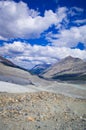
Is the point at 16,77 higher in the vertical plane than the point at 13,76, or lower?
lower

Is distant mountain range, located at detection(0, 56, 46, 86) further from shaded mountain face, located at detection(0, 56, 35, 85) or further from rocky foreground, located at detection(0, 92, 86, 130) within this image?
rocky foreground, located at detection(0, 92, 86, 130)

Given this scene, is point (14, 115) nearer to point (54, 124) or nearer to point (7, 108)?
point (7, 108)

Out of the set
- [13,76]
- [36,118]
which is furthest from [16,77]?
[36,118]

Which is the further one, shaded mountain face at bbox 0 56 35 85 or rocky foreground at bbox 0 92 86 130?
shaded mountain face at bbox 0 56 35 85

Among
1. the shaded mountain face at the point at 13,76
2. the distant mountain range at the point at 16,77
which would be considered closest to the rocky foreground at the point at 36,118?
the distant mountain range at the point at 16,77

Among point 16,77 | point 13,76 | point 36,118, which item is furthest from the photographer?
point 13,76

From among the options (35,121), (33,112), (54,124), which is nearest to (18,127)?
(35,121)

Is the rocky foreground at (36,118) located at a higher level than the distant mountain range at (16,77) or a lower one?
lower

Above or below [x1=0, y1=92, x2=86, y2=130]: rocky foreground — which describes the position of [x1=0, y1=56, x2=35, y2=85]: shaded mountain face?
above

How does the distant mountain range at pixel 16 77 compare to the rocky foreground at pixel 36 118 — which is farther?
the distant mountain range at pixel 16 77

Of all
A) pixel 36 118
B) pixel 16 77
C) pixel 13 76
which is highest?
pixel 13 76

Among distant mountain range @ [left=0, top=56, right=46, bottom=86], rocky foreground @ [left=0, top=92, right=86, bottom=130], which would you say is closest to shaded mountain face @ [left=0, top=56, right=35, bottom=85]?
distant mountain range @ [left=0, top=56, right=46, bottom=86]

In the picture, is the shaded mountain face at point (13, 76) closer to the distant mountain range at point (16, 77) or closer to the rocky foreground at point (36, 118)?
the distant mountain range at point (16, 77)

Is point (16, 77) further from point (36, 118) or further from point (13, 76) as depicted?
point (36, 118)
